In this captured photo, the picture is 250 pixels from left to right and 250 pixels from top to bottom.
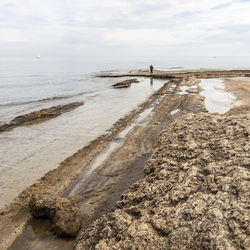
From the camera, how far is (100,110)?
2081 cm

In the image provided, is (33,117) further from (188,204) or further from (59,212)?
(188,204)

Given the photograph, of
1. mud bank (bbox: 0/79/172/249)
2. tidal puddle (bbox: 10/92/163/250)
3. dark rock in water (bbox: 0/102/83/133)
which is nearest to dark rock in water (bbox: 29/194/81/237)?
tidal puddle (bbox: 10/92/163/250)

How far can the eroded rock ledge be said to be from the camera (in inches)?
136

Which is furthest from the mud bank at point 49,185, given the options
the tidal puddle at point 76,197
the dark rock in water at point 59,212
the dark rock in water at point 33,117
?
the dark rock in water at point 33,117

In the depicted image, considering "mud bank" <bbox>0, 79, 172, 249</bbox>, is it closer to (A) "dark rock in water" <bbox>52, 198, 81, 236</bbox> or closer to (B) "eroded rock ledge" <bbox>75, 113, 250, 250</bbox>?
(A) "dark rock in water" <bbox>52, 198, 81, 236</bbox>

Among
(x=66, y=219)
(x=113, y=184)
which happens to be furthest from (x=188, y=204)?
(x=113, y=184)

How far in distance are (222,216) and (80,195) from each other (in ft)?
16.1

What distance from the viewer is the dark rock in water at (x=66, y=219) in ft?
18.3

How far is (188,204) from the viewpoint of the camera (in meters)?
4.07

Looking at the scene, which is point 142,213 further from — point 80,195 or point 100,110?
point 100,110

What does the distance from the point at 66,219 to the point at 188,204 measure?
3182mm

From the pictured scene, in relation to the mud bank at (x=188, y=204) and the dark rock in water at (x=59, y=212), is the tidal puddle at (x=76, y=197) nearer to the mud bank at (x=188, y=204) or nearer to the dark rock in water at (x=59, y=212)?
the dark rock in water at (x=59, y=212)

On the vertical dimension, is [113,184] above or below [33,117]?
below

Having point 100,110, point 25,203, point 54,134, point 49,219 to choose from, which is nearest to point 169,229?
point 49,219
